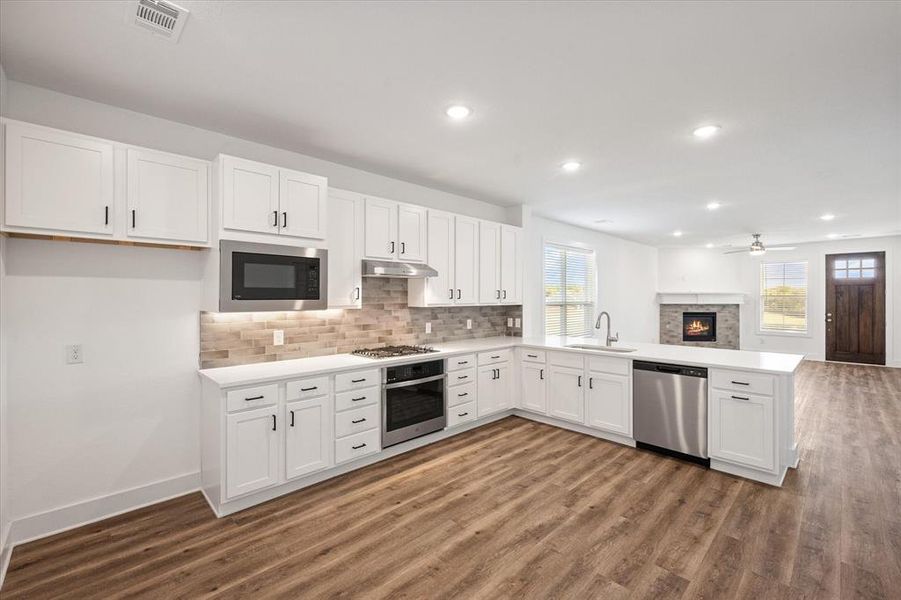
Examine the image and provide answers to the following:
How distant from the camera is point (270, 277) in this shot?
3.08 meters

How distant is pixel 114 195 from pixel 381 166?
2103 millimetres

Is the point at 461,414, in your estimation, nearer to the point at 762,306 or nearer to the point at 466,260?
the point at 466,260

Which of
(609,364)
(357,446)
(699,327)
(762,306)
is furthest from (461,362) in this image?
(762,306)

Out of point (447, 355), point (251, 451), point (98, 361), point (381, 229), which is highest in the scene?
point (381, 229)

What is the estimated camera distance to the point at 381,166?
13.1ft

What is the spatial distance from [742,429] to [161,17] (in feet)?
14.8

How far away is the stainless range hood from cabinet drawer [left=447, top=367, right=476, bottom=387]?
1012mm

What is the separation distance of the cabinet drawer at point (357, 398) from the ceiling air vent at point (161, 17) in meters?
2.42

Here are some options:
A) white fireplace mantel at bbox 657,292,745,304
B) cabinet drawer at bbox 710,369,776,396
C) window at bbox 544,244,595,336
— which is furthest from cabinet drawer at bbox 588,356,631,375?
white fireplace mantel at bbox 657,292,745,304

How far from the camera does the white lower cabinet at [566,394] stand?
4.37m

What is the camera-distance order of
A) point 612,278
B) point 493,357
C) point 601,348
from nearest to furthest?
point 601,348 → point 493,357 → point 612,278

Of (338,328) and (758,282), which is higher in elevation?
(758,282)

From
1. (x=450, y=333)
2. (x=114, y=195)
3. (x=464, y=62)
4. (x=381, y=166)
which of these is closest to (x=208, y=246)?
(x=114, y=195)

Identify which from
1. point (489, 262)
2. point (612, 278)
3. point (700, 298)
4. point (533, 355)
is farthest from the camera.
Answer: point (700, 298)
